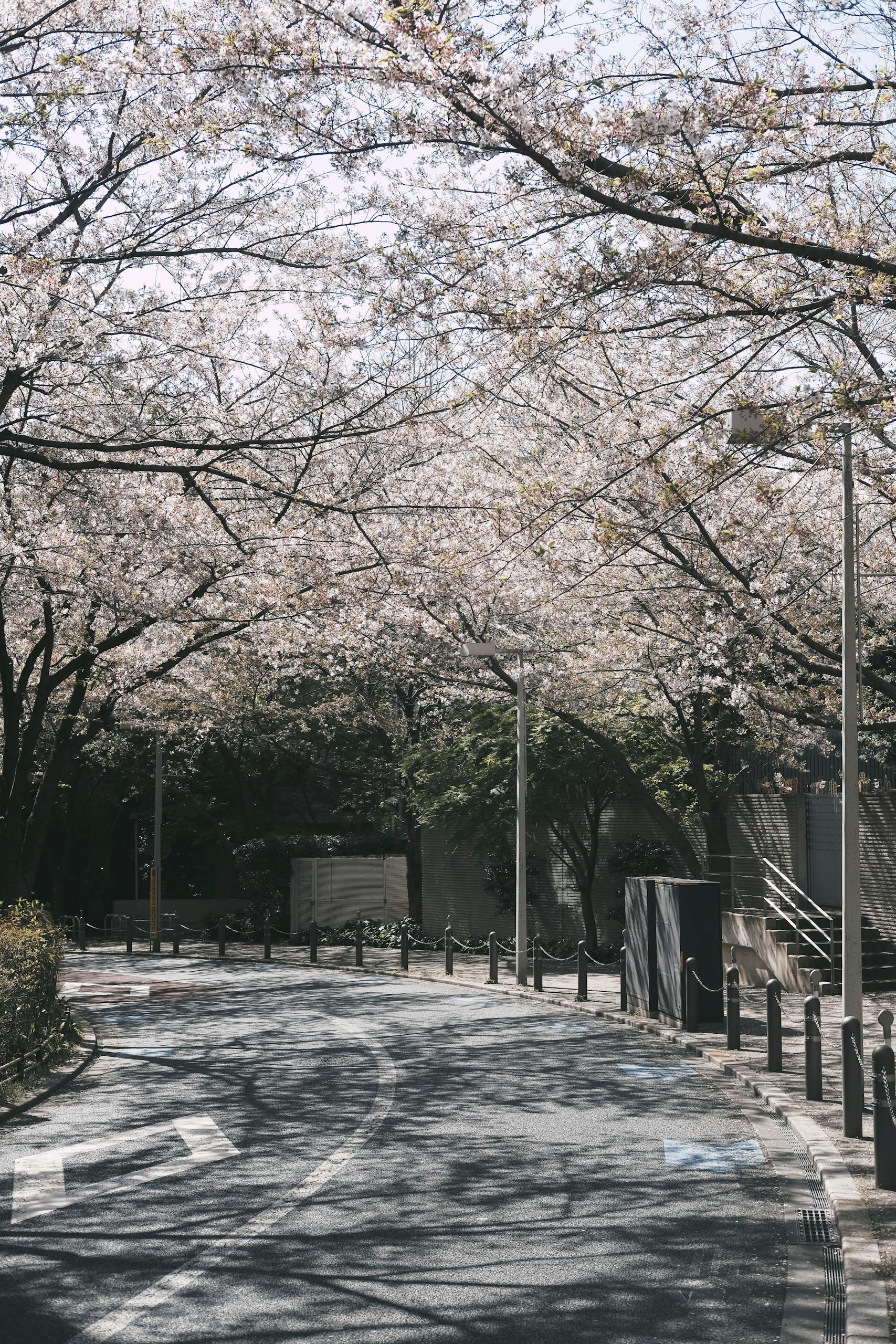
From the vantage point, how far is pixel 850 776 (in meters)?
12.5

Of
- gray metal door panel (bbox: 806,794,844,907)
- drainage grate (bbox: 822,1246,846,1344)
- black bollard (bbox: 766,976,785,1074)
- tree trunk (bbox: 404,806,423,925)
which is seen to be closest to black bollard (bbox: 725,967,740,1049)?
black bollard (bbox: 766,976,785,1074)

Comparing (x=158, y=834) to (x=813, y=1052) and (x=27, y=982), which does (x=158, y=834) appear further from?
(x=813, y=1052)

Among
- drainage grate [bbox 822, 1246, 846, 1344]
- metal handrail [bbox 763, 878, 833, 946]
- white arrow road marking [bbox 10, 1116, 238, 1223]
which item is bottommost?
white arrow road marking [bbox 10, 1116, 238, 1223]

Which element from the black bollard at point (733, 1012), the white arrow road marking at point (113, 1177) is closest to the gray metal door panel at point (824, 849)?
the black bollard at point (733, 1012)

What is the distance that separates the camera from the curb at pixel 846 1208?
6480 mm

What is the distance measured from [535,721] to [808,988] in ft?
31.1

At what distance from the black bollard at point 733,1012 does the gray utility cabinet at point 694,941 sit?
1.97 m

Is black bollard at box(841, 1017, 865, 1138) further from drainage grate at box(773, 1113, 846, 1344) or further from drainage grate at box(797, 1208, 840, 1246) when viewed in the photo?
drainage grate at box(797, 1208, 840, 1246)

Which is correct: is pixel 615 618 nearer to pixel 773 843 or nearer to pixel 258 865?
pixel 773 843

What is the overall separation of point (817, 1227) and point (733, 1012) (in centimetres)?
759

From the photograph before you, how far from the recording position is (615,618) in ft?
77.2

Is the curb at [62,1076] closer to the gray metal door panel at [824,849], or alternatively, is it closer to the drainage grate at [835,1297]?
the drainage grate at [835,1297]

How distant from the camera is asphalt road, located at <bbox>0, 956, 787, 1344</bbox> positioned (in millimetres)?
6688

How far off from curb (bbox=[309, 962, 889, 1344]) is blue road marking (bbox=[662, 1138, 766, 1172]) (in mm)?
443
